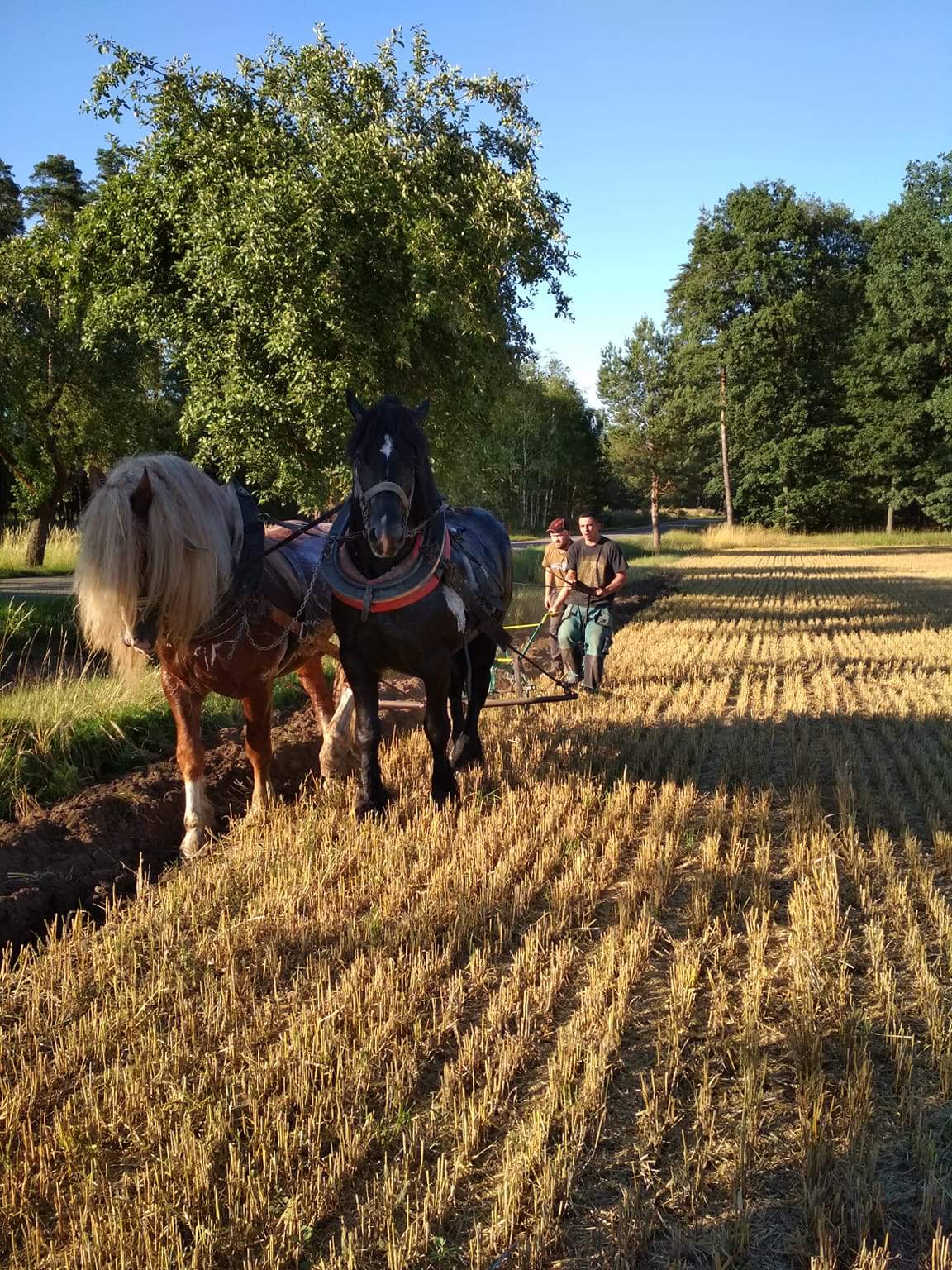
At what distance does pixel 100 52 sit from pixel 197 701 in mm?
9117

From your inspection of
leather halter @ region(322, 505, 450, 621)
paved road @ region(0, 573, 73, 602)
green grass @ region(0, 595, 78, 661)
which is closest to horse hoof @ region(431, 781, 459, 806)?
leather halter @ region(322, 505, 450, 621)

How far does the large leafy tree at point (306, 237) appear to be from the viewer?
9.22 metres

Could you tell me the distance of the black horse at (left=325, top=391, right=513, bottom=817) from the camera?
3838 mm

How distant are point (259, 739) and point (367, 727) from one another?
79 cm

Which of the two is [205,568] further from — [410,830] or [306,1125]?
[306,1125]

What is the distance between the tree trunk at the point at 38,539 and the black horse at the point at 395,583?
14385 mm

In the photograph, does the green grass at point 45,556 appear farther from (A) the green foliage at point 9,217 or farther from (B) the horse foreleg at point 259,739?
(B) the horse foreleg at point 259,739

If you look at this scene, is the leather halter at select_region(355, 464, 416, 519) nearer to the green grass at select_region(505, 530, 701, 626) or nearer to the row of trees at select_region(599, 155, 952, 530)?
the green grass at select_region(505, 530, 701, 626)

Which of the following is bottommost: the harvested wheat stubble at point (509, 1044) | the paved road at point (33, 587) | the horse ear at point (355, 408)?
the harvested wheat stubble at point (509, 1044)

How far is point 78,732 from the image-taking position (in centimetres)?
588

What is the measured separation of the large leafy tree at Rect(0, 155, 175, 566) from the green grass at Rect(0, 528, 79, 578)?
1.14ft

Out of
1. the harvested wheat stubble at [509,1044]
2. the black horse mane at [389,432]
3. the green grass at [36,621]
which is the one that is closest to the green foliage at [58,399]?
the green grass at [36,621]

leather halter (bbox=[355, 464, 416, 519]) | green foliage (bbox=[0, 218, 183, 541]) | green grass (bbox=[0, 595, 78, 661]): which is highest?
green foliage (bbox=[0, 218, 183, 541])

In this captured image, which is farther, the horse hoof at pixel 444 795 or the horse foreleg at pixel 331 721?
the horse foreleg at pixel 331 721
